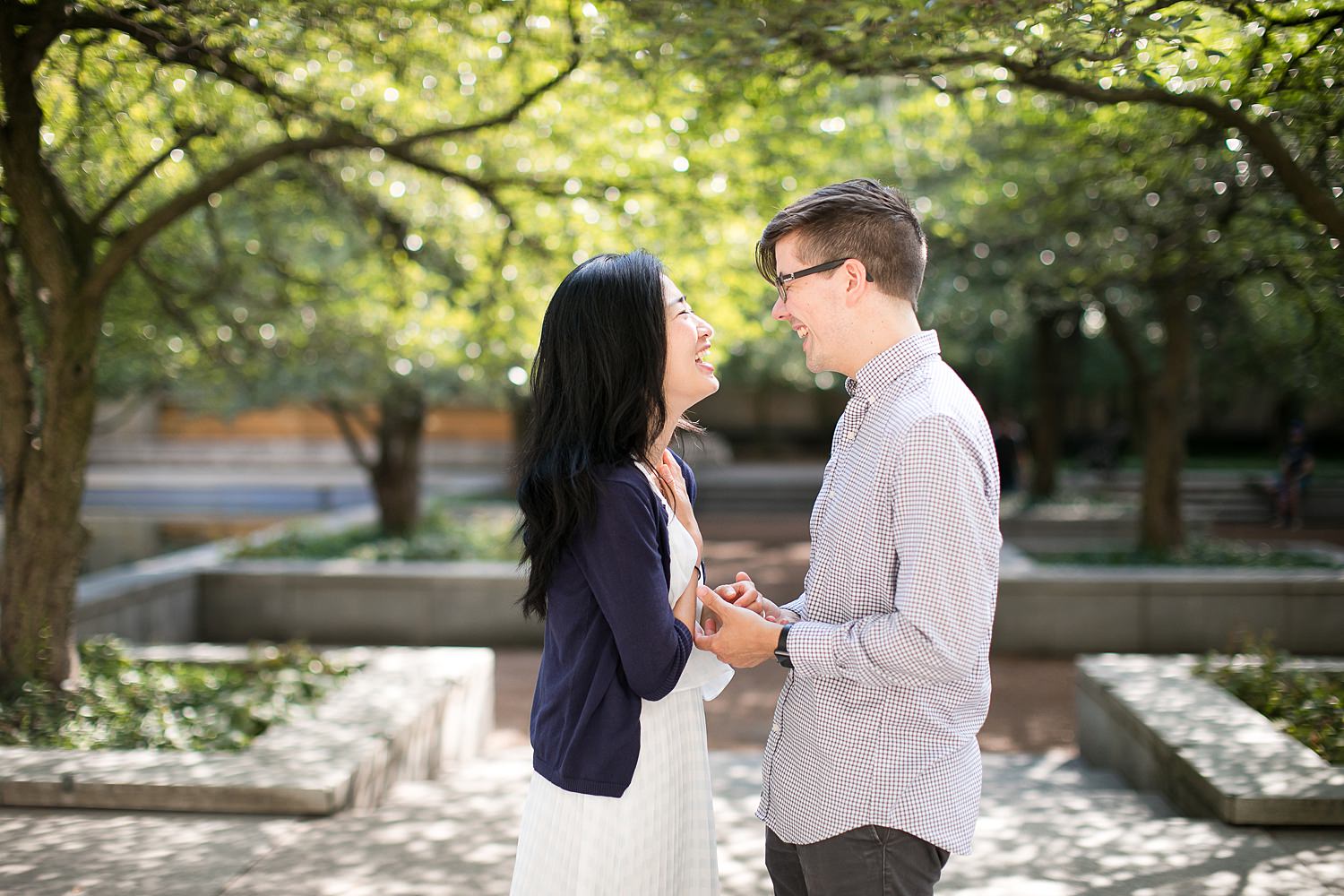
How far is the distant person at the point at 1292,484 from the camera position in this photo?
18.7 meters

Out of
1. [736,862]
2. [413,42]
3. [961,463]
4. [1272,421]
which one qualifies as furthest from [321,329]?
[1272,421]

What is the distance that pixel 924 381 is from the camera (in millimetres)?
2188

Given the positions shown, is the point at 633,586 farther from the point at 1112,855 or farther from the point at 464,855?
the point at 1112,855

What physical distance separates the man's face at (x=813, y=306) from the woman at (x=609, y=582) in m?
0.24

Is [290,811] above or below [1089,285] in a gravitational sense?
below

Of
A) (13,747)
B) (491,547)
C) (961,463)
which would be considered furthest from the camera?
(491,547)

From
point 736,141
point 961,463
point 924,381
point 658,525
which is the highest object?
point 736,141

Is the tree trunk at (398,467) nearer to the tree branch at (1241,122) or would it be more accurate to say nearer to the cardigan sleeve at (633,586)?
the tree branch at (1241,122)

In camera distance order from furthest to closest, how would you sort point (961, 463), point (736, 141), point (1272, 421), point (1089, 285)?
1. point (1272, 421)
2. point (1089, 285)
3. point (736, 141)
4. point (961, 463)

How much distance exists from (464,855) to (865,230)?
306cm

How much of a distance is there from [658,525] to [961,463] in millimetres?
642

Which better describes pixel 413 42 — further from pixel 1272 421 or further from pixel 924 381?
pixel 1272 421

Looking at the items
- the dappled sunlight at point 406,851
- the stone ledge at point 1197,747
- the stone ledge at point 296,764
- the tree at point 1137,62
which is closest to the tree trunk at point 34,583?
the stone ledge at point 296,764

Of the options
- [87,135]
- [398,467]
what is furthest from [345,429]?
[87,135]
